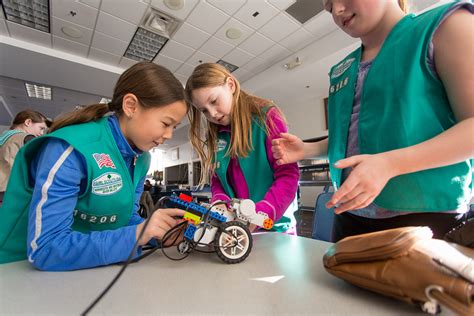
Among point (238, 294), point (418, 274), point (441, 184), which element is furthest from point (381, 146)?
point (238, 294)

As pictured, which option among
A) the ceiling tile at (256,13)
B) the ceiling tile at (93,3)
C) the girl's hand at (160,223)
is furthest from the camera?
the ceiling tile at (256,13)

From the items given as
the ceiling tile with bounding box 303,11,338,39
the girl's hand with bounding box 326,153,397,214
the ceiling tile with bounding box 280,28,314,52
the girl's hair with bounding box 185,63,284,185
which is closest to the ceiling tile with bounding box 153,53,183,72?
the ceiling tile with bounding box 280,28,314,52

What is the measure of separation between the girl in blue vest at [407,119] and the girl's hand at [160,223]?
0.40 metres

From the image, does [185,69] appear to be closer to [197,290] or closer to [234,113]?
[234,113]

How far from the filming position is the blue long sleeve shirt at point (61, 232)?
52cm

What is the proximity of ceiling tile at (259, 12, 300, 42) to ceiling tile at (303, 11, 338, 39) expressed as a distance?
191 mm

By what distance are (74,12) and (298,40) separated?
10.2ft

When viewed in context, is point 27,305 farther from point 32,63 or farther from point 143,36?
point 32,63

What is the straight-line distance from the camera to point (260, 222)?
637 millimetres

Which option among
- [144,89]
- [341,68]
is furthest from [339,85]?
[144,89]

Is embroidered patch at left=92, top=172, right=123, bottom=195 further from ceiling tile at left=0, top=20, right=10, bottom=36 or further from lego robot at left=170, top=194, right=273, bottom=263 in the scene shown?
ceiling tile at left=0, top=20, right=10, bottom=36

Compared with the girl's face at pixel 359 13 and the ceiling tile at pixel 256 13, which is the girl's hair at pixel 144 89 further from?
the ceiling tile at pixel 256 13

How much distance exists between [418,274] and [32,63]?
17.7ft

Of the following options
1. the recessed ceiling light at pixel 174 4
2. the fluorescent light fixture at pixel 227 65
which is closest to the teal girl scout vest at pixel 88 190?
the recessed ceiling light at pixel 174 4
